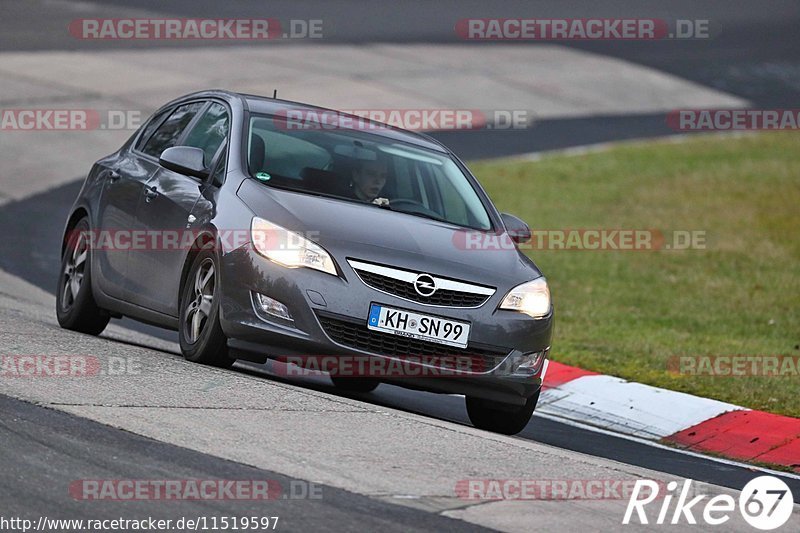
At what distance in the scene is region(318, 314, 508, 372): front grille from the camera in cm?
831

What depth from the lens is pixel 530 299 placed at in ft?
28.7

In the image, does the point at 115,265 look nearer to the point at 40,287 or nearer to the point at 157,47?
the point at 40,287

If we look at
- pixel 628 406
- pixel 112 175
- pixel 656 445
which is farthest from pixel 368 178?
pixel 628 406

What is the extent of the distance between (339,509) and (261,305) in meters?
2.32

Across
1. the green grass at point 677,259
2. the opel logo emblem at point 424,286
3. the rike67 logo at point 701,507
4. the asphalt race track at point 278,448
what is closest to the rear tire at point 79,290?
the asphalt race track at point 278,448

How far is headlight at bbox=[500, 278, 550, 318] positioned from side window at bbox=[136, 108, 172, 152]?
3091 millimetres

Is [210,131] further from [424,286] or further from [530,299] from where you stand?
[530,299]

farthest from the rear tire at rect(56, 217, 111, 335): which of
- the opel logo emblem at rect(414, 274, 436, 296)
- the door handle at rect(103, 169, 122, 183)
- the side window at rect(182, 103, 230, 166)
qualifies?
the opel logo emblem at rect(414, 274, 436, 296)

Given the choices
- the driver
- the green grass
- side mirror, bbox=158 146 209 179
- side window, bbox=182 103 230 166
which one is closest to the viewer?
side mirror, bbox=158 146 209 179

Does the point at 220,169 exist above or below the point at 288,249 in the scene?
above

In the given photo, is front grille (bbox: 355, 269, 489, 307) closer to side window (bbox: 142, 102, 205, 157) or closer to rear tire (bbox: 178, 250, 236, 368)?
rear tire (bbox: 178, 250, 236, 368)

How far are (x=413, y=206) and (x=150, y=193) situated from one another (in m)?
1.63

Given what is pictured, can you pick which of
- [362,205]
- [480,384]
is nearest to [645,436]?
[480,384]

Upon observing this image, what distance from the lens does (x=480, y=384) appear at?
861 centimetres
